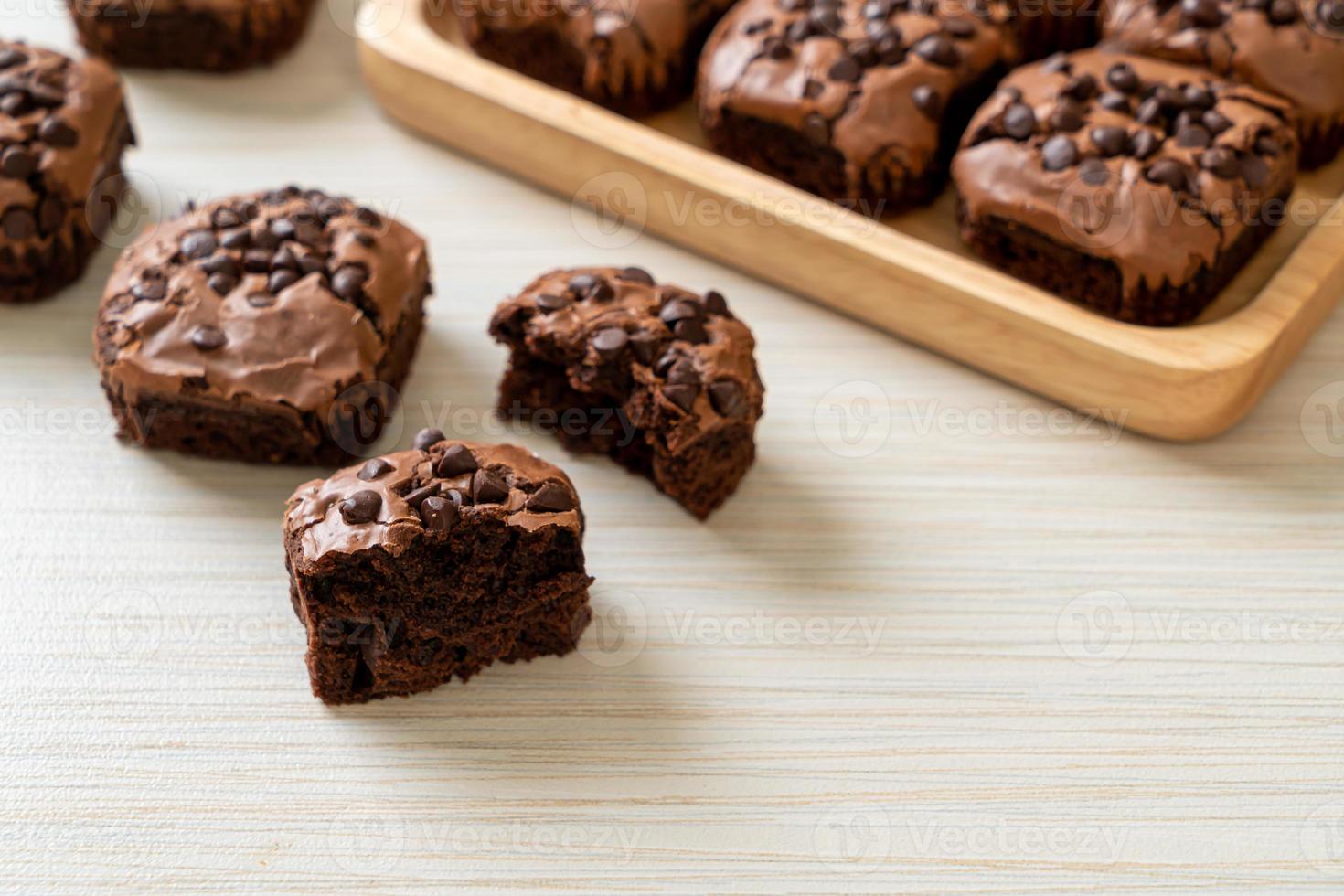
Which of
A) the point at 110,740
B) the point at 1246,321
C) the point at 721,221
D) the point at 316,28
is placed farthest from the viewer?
the point at 316,28

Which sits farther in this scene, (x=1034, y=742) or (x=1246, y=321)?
(x=1246, y=321)

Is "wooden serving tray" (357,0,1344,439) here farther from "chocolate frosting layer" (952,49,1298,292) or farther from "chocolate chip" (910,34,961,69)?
"chocolate chip" (910,34,961,69)

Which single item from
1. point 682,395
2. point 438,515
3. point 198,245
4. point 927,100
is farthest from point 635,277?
point 198,245

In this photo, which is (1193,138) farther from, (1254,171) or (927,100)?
(927,100)

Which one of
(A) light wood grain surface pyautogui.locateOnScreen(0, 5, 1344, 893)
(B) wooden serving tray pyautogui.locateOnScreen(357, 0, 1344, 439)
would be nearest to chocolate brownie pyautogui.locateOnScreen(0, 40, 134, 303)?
(A) light wood grain surface pyautogui.locateOnScreen(0, 5, 1344, 893)

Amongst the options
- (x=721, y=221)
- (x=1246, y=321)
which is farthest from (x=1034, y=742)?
(x=721, y=221)

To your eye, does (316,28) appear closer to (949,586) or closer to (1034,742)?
(949,586)
